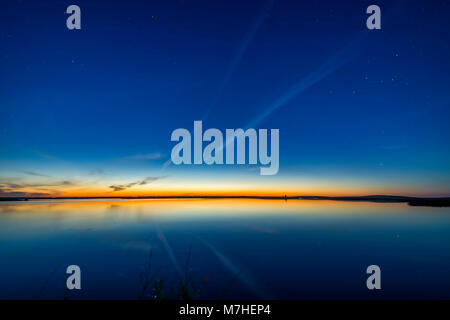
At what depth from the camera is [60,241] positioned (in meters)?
18.4

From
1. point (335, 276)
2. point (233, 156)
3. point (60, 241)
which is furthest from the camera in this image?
point (60, 241)

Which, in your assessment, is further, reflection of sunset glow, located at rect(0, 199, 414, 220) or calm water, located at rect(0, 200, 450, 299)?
reflection of sunset glow, located at rect(0, 199, 414, 220)

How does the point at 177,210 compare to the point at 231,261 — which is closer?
the point at 231,261

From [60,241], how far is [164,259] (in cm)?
914

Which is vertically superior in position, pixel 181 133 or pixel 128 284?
pixel 181 133

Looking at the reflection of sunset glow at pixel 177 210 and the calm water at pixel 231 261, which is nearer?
the calm water at pixel 231 261
